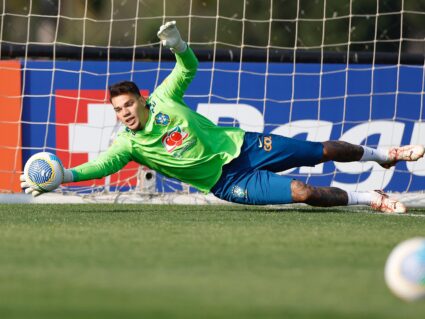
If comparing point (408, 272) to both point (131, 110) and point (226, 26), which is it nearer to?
point (131, 110)

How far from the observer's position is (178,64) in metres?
8.23

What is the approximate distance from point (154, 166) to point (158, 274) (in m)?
3.42

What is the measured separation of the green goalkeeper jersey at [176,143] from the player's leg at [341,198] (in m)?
0.55

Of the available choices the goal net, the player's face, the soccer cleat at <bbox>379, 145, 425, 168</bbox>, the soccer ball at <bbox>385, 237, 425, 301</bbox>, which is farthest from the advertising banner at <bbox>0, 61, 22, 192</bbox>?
the soccer ball at <bbox>385, 237, 425, 301</bbox>

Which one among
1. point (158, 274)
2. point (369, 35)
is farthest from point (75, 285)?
point (369, 35)

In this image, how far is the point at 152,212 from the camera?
857cm

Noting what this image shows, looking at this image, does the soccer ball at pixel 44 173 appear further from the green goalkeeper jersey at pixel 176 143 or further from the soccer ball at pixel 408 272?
the soccer ball at pixel 408 272

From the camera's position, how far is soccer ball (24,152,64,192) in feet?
26.2

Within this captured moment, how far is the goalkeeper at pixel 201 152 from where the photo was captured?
8.13 m

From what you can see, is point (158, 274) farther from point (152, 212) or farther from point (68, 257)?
point (152, 212)

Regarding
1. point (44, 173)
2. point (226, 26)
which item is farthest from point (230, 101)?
point (226, 26)

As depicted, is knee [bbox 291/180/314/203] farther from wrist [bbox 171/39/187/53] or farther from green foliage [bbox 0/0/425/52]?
green foliage [bbox 0/0/425/52]

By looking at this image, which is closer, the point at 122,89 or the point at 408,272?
the point at 408,272

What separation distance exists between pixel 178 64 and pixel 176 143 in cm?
58
